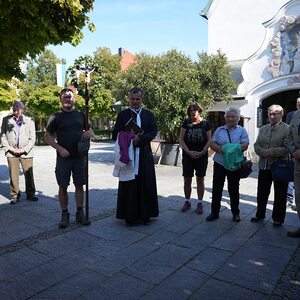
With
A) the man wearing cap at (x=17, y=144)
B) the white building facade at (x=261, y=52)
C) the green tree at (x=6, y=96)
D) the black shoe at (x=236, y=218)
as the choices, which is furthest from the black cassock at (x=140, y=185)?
the green tree at (x=6, y=96)

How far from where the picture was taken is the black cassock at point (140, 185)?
4668 mm

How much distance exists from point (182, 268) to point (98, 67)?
3352 millimetres

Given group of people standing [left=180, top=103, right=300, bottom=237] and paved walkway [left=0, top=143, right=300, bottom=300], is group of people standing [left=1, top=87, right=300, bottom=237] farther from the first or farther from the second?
paved walkway [left=0, top=143, right=300, bottom=300]

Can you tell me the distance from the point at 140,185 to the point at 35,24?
2.49 metres

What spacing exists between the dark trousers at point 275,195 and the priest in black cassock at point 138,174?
1617 mm

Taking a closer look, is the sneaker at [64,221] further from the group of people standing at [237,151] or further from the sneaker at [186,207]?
the group of people standing at [237,151]

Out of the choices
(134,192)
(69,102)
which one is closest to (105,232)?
(134,192)

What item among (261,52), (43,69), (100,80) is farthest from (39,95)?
(100,80)

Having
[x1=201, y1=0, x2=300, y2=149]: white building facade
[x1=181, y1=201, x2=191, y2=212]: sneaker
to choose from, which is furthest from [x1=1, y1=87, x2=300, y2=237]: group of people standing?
[x1=201, y1=0, x2=300, y2=149]: white building facade

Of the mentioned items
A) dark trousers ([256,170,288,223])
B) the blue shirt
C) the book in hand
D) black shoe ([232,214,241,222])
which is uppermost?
the book in hand

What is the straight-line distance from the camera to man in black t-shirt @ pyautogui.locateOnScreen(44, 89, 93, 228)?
4.56m

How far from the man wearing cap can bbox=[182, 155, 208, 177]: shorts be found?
3.04 m

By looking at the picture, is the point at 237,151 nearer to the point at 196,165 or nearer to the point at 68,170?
the point at 196,165

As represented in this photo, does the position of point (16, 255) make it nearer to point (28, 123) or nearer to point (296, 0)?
point (28, 123)
